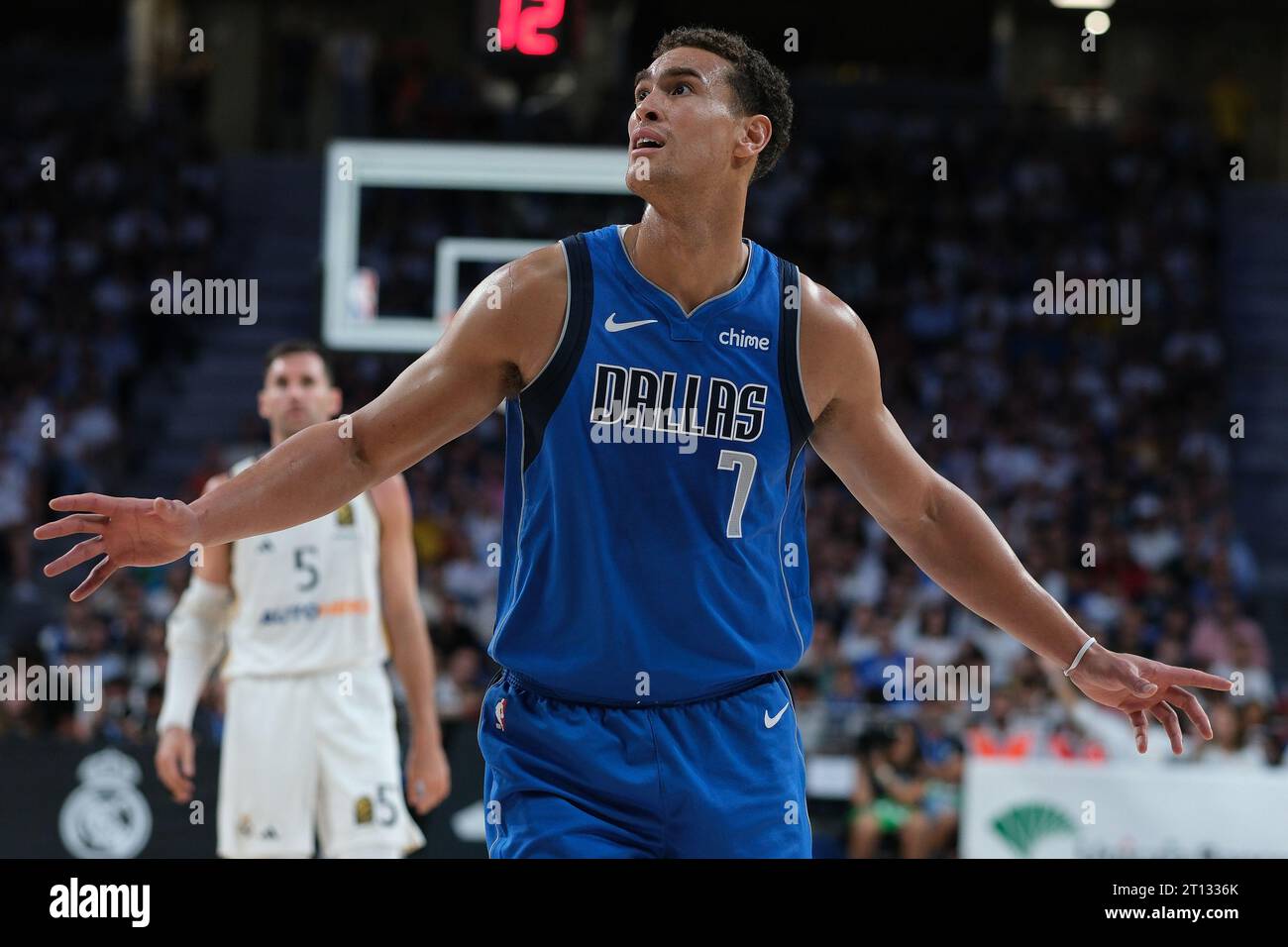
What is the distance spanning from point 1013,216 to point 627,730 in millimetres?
13670

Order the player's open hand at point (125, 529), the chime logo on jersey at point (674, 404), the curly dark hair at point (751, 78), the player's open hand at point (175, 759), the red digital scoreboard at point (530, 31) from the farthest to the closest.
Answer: the red digital scoreboard at point (530, 31), the player's open hand at point (175, 759), the curly dark hair at point (751, 78), the chime logo on jersey at point (674, 404), the player's open hand at point (125, 529)

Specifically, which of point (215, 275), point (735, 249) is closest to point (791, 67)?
point (215, 275)

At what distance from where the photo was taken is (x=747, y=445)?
337cm

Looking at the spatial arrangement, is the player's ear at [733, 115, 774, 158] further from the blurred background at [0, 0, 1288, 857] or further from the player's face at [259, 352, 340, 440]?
the blurred background at [0, 0, 1288, 857]

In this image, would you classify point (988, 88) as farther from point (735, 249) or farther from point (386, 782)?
point (735, 249)

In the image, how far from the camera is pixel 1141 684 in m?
3.50

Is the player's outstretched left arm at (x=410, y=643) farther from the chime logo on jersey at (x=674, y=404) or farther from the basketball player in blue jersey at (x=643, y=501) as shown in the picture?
the chime logo on jersey at (x=674, y=404)

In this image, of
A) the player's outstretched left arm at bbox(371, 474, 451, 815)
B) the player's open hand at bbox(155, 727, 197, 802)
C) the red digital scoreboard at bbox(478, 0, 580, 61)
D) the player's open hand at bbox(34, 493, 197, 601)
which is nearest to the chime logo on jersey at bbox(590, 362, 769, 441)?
the player's open hand at bbox(34, 493, 197, 601)

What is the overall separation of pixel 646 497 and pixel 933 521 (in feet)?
2.44

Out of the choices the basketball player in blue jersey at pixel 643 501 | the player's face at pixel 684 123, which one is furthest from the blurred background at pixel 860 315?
the basketball player in blue jersey at pixel 643 501

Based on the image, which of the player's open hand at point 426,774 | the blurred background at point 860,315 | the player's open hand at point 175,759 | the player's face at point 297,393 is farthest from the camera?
the blurred background at point 860,315

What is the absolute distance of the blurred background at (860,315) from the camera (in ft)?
28.8

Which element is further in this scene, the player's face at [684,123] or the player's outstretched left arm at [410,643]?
the player's outstretched left arm at [410,643]

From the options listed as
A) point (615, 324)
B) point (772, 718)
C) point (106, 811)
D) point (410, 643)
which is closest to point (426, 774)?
point (410, 643)
